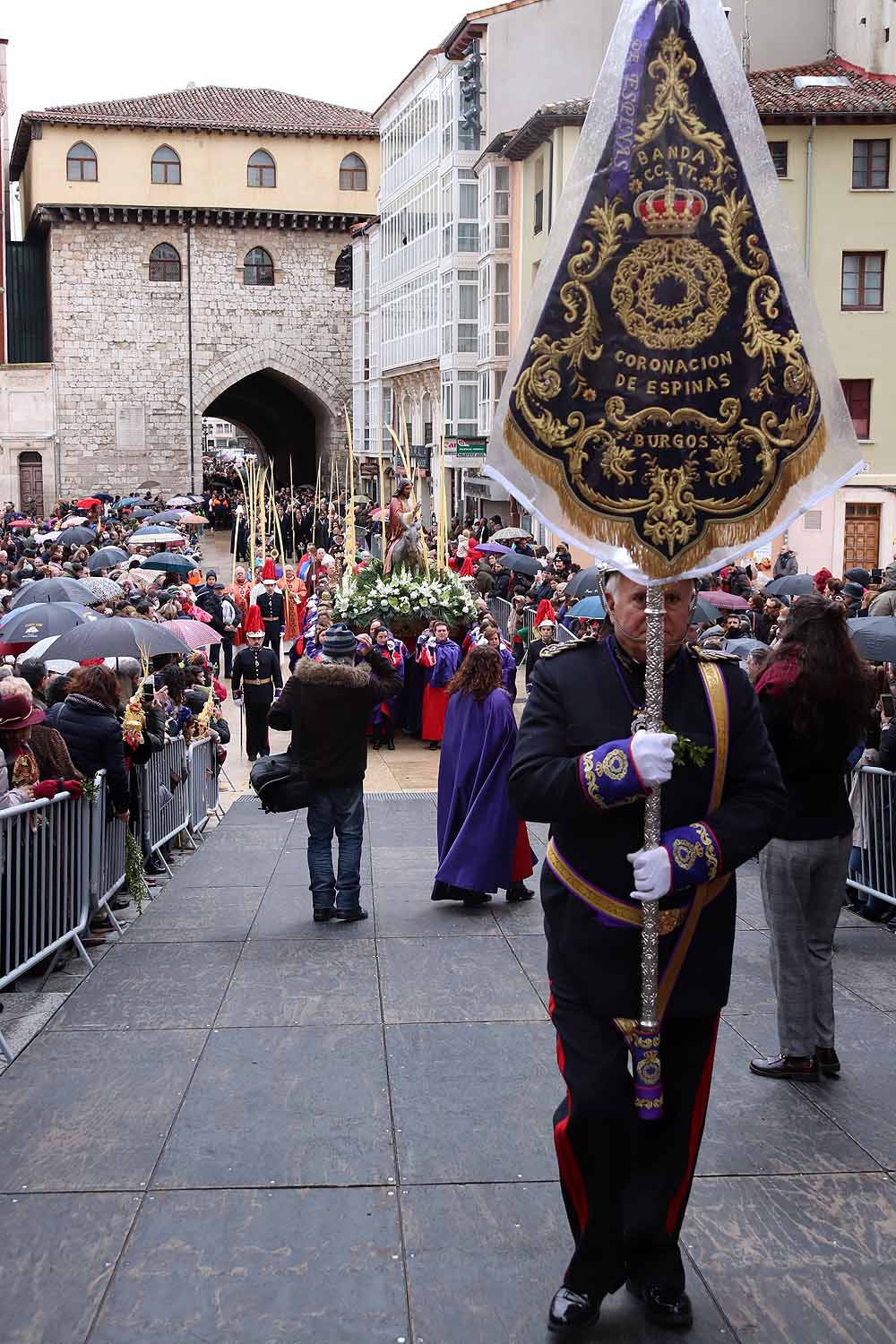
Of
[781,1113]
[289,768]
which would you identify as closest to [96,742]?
[289,768]

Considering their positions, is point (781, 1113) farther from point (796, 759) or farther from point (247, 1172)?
point (247, 1172)

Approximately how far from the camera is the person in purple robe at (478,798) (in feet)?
28.5

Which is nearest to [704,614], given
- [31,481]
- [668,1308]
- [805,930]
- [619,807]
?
[805,930]

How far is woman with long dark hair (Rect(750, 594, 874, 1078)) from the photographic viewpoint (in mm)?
5453

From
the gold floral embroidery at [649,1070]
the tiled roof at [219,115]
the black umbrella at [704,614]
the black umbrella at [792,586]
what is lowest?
the gold floral embroidery at [649,1070]

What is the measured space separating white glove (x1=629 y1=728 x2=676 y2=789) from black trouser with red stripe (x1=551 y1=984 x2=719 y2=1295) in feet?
2.12

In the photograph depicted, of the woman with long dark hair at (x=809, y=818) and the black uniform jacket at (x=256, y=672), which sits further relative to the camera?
the black uniform jacket at (x=256, y=672)

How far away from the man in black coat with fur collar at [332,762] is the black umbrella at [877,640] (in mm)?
3718

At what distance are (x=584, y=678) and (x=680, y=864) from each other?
56 cm

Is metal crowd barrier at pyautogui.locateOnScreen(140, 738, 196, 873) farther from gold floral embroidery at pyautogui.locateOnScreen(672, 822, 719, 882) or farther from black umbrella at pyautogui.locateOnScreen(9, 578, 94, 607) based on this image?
gold floral embroidery at pyautogui.locateOnScreen(672, 822, 719, 882)

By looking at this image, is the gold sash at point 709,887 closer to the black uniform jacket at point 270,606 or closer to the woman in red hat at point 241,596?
the black uniform jacket at point 270,606

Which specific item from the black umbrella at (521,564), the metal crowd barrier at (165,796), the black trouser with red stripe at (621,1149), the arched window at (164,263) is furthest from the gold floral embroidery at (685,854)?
the arched window at (164,263)

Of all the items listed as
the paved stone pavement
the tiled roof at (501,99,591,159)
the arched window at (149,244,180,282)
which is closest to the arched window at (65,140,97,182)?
the arched window at (149,244,180,282)

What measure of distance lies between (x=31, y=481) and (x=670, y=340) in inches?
2305
